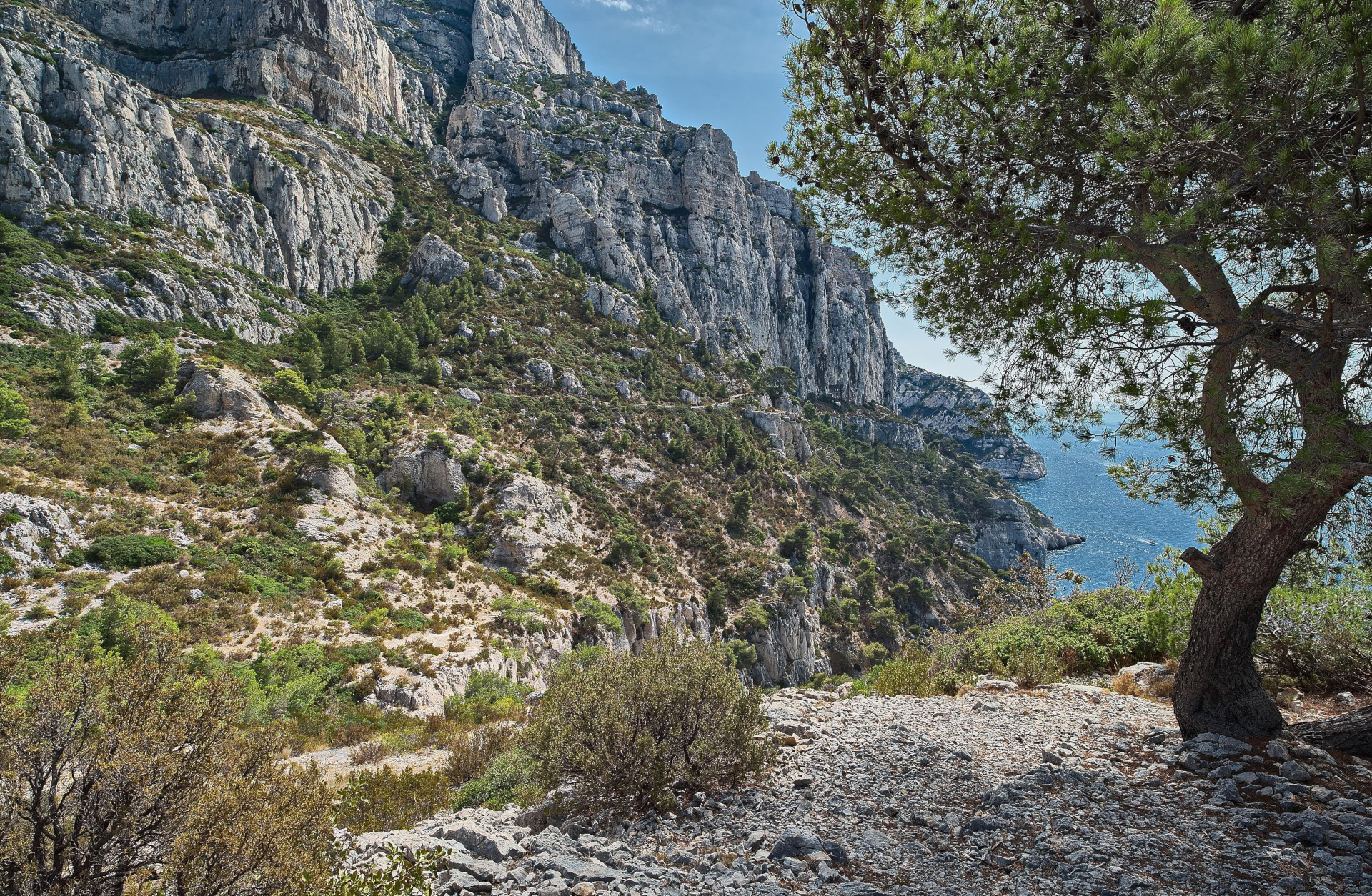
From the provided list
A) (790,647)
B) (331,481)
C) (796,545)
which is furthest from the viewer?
(796,545)

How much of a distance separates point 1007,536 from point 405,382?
252 feet

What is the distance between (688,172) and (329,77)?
48.1 meters

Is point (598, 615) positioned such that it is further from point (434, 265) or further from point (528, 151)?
point (528, 151)

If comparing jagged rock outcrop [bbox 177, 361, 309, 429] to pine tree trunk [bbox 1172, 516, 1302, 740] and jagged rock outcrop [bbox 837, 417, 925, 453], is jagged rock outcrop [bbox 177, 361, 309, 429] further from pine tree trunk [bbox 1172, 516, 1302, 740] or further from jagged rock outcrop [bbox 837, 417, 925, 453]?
jagged rock outcrop [bbox 837, 417, 925, 453]

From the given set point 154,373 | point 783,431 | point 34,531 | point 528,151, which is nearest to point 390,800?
point 34,531

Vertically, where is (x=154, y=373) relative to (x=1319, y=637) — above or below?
above

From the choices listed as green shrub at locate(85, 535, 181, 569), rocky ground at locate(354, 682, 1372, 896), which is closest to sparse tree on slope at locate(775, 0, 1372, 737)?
rocky ground at locate(354, 682, 1372, 896)

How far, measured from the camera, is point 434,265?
48.6 m

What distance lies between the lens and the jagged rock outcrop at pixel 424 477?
963 inches

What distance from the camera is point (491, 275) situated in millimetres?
50969

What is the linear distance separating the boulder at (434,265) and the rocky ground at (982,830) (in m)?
51.9

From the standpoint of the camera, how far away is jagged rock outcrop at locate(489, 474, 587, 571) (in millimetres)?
22984

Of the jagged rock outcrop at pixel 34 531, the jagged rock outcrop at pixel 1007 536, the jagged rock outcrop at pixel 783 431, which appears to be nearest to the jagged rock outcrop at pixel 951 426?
the jagged rock outcrop at pixel 1007 536

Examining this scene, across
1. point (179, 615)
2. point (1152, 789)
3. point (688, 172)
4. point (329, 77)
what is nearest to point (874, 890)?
point (1152, 789)
